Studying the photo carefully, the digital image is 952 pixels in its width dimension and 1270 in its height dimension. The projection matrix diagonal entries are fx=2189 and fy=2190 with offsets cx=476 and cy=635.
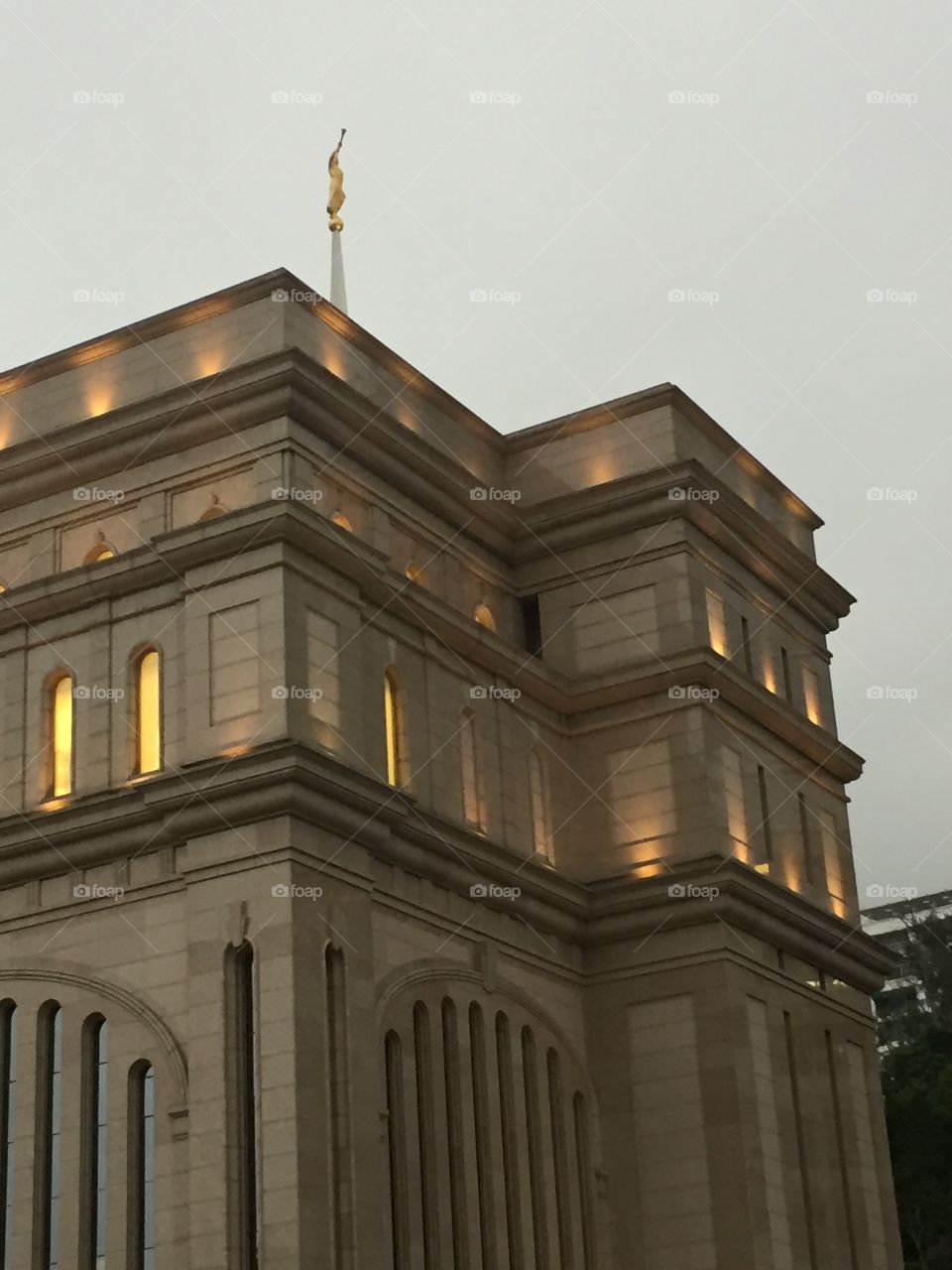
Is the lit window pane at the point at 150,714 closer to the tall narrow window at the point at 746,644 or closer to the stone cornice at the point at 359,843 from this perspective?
the stone cornice at the point at 359,843

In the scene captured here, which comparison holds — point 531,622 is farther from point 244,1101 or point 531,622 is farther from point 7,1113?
point 7,1113

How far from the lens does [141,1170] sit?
125ft

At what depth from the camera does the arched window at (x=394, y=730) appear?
43219 millimetres

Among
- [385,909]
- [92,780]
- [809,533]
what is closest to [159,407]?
[92,780]

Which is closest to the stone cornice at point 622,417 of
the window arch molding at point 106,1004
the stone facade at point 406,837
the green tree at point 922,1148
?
the stone facade at point 406,837

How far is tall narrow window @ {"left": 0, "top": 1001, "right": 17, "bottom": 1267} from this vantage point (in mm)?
38969

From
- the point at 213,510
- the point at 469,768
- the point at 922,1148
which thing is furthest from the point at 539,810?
the point at 922,1148

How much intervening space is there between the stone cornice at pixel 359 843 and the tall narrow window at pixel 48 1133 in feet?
9.86

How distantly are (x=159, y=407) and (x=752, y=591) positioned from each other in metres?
16.0

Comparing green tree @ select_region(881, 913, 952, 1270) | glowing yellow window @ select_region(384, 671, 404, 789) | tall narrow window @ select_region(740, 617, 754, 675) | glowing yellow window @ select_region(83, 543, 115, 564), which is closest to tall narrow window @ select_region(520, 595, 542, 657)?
tall narrow window @ select_region(740, 617, 754, 675)

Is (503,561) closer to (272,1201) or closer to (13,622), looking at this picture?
(13,622)

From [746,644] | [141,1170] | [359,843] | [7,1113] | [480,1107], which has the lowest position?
[141,1170]

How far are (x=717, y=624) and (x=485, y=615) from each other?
5446 millimetres

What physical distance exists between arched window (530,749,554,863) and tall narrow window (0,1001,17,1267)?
39.8 ft
